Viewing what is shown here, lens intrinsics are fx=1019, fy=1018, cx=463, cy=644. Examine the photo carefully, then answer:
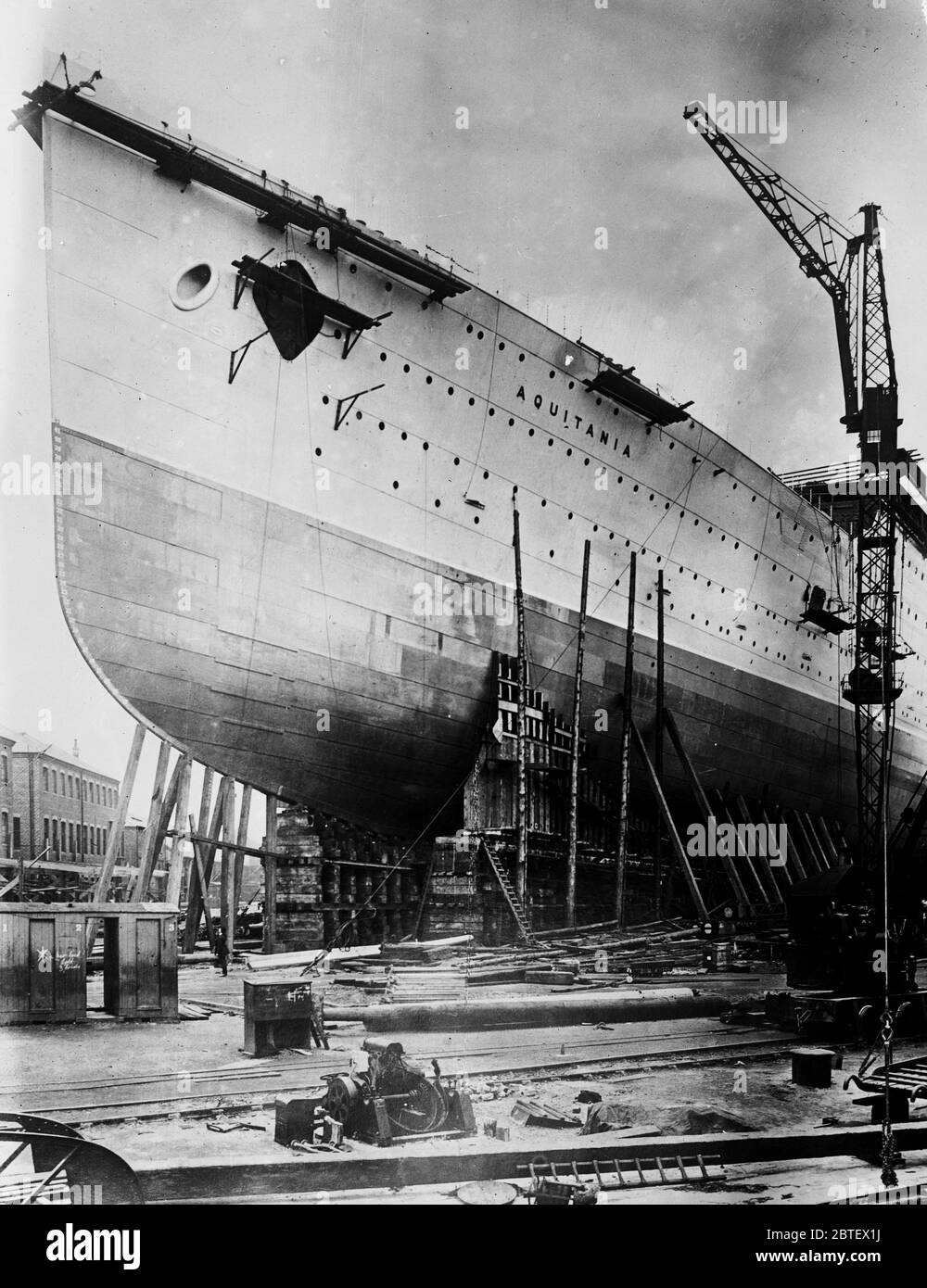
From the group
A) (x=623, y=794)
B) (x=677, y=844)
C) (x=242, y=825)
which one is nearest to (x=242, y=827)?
(x=242, y=825)

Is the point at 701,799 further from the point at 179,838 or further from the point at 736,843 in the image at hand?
the point at 179,838

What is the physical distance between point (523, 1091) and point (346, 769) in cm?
282

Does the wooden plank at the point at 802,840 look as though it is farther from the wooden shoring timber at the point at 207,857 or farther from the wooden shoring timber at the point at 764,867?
the wooden shoring timber at the point at 207,857

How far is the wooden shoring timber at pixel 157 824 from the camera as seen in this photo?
5.21 m

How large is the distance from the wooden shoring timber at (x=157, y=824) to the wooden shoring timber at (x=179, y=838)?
33mm

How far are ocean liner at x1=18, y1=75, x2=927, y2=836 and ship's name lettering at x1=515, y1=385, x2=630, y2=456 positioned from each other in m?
0.03

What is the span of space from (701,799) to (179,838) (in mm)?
4658

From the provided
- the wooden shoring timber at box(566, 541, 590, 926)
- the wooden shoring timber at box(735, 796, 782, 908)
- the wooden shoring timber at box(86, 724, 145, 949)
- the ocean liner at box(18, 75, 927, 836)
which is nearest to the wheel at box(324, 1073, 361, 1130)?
the wooden shoring timber at box(86, 724, 145, 949)

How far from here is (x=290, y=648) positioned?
664 centimetres

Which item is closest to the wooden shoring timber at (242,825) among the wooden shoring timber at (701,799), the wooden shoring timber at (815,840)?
the wooden shoring timber at (701,799)

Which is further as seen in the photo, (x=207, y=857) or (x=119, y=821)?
(x=207, y=857)

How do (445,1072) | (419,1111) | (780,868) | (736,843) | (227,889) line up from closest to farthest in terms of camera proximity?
(419,1111), (445,1072), (227,889), (736,843), (780,868)

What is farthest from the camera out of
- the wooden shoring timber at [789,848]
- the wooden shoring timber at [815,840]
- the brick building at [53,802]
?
the wooden shoring timber at [815,840]
